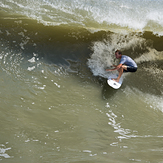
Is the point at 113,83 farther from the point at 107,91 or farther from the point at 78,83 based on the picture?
the point at 78,83

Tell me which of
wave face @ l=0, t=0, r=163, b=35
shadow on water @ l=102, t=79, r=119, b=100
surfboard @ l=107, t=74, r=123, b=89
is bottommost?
shadow on water @ l=102, t=79, r=119, b=100

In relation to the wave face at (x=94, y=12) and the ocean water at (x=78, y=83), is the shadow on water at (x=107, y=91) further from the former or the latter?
the wave face at (x=94, y=12)

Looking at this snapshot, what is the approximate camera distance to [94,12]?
4.16 m

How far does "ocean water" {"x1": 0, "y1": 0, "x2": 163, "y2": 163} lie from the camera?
276 centimetres

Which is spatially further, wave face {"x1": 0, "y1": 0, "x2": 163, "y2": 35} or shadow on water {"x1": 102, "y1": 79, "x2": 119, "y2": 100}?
shadow on water {"x1": 102, "y1": 79, "x2": 119, "y2": 100}

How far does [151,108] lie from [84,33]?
257cm

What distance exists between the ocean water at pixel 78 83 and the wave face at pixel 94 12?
21 millimetres

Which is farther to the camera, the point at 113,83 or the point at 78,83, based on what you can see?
the point at 113,83

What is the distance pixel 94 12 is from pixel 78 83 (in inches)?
65.5

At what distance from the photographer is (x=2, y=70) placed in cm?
387

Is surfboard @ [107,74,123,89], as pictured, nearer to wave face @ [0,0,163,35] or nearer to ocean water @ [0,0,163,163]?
ocean water @ [0,0,163,163]

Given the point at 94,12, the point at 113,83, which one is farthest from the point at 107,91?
the point at 94,12

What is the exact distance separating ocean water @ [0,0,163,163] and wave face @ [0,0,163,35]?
2 cm

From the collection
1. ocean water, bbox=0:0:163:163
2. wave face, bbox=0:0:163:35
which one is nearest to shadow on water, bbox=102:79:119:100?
ocean water, bbox=0:0:163:163
